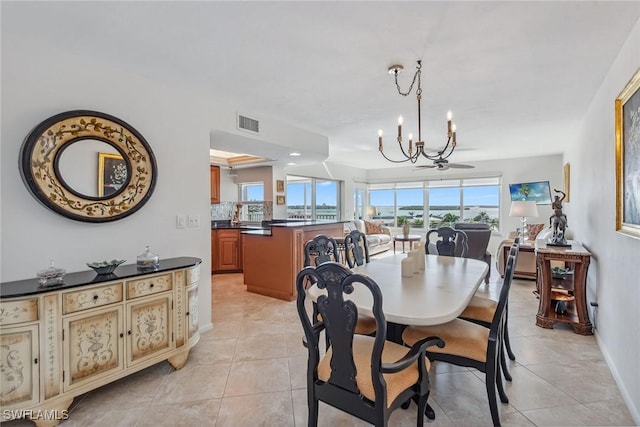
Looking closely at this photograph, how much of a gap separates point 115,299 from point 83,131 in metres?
1.27

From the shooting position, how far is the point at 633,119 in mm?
1916

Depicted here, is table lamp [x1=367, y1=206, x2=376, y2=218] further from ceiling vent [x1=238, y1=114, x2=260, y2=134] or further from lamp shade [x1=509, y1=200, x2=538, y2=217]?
ceiling vent [x1=238, y1=114, x2=260, y2=134]

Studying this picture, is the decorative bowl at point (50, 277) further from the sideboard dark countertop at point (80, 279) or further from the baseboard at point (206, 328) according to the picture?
the baseboard at point (206, 328)

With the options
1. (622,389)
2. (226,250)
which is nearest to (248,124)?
(226,250)

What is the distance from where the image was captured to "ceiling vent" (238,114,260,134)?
11.2 feet

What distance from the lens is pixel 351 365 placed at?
140 centimetres

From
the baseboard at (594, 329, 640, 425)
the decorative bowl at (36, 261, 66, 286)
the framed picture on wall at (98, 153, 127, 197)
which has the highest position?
the framed picture on wall at (98, 153, 127, 197)

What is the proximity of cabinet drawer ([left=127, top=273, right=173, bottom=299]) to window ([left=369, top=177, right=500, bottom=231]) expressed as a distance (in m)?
7.52

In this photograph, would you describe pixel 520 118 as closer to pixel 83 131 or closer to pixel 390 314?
pixel 390 314

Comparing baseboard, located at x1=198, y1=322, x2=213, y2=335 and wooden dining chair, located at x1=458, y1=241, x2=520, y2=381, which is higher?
wooden dining chair, located at x1=458, y1=241, x2=520, y2=381

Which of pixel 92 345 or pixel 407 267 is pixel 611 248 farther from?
pixel 92 345

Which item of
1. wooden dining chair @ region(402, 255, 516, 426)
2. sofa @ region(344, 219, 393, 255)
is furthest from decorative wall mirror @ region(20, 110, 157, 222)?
sofa @ region(344, 219, 393, 255)

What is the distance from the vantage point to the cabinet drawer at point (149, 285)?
7.16 feet

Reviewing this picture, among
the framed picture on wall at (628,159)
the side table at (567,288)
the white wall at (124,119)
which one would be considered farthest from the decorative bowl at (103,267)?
the side table at (567,288)
